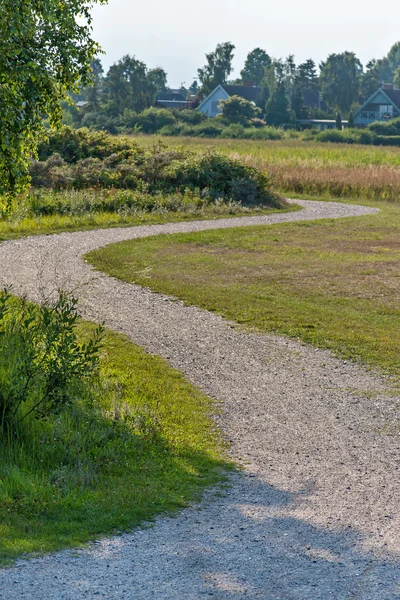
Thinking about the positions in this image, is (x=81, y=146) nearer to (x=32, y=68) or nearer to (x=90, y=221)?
(x=90, y=221)

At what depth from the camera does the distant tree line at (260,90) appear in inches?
3450

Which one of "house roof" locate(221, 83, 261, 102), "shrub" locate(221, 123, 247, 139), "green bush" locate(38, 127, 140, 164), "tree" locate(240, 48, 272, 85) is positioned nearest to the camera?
"green bush" locate(38, 127, 140, 164)

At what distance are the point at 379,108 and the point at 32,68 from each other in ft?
321

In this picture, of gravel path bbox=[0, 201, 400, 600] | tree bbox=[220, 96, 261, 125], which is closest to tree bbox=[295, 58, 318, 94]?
tree bbox=[220, 96, 261, 125]

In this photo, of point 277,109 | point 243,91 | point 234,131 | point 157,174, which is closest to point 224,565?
point 157,174

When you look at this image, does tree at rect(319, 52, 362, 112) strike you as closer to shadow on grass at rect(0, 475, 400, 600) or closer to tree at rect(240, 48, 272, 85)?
tree at rect(240, 48, 272, 85)

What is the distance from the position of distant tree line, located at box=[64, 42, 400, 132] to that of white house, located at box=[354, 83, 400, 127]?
5.79ft

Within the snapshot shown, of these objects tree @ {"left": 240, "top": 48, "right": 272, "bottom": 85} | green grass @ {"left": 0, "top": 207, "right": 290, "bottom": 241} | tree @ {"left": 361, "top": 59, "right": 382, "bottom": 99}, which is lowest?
green grass @ {"left": 0, "top": 207, "right": 290, "bottom": 241}

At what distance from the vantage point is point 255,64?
14125 cm

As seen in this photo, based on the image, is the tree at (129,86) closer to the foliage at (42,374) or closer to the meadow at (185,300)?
the meadow at (185,300)

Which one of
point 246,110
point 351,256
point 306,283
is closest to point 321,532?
point 306,283

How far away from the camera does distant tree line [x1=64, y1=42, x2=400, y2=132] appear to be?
87.6 metres

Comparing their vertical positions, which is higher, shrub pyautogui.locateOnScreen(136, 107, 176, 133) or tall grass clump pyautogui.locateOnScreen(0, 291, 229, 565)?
shrub pyautogui.locateOnScreen(136, 107, 176, 133)

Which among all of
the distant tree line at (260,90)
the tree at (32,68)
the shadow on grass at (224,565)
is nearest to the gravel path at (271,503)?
the shadow on grass at (224,565)
